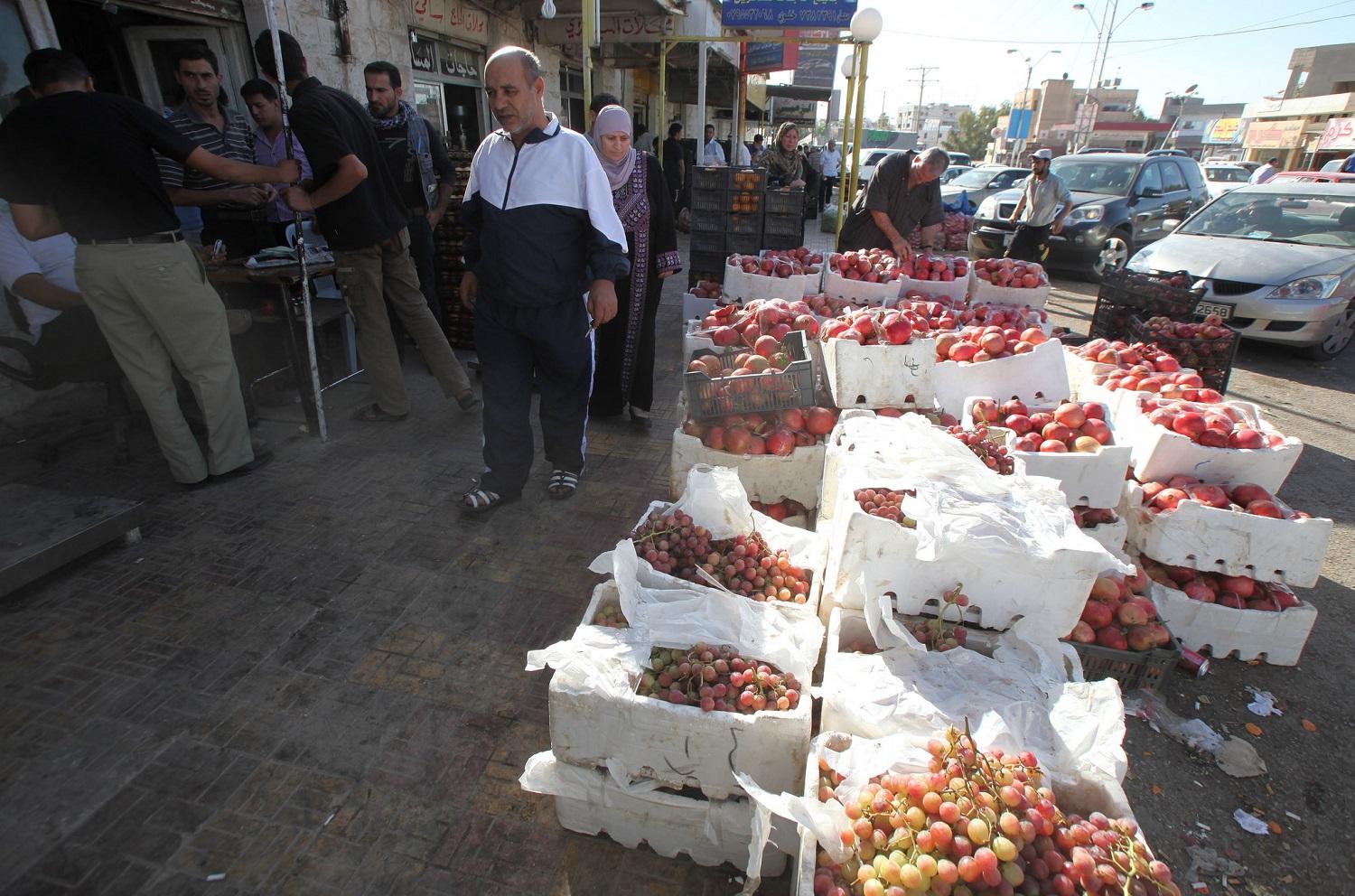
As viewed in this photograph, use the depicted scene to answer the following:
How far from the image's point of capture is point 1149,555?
3.22 metres

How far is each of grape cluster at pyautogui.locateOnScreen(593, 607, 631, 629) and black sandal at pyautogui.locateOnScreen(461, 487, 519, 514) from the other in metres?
1.78

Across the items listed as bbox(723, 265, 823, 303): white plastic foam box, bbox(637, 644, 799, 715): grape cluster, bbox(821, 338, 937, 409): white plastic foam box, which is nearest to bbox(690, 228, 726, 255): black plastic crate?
bbox(723, 265, 823, 303): white plastic foam box

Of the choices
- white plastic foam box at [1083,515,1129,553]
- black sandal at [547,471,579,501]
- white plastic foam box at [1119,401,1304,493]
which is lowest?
black sandal at [547,471,579,501]

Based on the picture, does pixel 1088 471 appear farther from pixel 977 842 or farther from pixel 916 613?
pixel 977 842

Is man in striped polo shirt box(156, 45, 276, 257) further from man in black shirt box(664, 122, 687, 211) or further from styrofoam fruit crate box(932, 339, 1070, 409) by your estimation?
man in black shirt box(664, 122, 687, 211)

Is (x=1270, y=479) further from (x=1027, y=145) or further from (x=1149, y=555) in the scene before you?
(x=1027, y=145)

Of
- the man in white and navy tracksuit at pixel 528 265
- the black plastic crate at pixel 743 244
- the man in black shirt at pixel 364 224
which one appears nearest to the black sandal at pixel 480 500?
the man in white and navy tracksuit at pixel 528 265

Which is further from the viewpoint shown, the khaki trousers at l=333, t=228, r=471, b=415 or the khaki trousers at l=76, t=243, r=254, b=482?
the khaki trousers at l=333, t=228, r=471, b=415

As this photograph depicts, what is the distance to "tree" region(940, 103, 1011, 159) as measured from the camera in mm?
71750

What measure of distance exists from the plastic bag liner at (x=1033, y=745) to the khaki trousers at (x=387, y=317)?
4221mm

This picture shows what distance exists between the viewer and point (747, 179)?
7406 mm

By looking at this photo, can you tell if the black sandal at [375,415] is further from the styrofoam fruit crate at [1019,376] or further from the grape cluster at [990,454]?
the grape cluster at [990,454]

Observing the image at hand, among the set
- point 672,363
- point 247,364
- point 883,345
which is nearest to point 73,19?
point 247,364

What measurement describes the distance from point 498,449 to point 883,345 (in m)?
2.24
